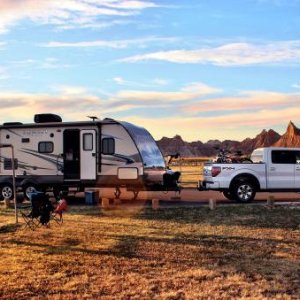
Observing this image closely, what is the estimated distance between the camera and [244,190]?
62.0 ft

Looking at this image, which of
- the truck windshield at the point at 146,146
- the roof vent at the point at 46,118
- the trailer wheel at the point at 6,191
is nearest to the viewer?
the truck windshield at the point at 146,146

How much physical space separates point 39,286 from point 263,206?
36.0ft

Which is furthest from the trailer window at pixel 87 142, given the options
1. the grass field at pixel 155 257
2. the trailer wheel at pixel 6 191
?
the grass field at pixel 155 257

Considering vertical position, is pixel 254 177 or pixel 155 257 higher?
pixel 254 177

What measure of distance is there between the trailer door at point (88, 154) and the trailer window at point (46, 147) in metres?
1.36

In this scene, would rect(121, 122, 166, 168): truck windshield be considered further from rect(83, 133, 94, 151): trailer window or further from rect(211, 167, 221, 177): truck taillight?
rect(211, 167, 221, 177): truck taillight

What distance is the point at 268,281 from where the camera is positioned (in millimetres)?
8008

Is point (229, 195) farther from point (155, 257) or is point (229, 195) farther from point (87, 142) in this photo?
point (155, 257)

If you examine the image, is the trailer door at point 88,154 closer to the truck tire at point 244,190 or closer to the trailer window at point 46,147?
the trailer window at point 46,147

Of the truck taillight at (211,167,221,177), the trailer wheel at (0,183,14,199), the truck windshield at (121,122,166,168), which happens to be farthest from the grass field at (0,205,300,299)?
the trailer wheel at (0,183,14,199)

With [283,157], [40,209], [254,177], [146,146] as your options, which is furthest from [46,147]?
A: [283,157]

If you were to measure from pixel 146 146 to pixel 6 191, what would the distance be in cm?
605

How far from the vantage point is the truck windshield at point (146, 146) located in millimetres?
19359

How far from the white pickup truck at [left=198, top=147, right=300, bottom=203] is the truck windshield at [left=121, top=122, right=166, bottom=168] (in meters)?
2.31
